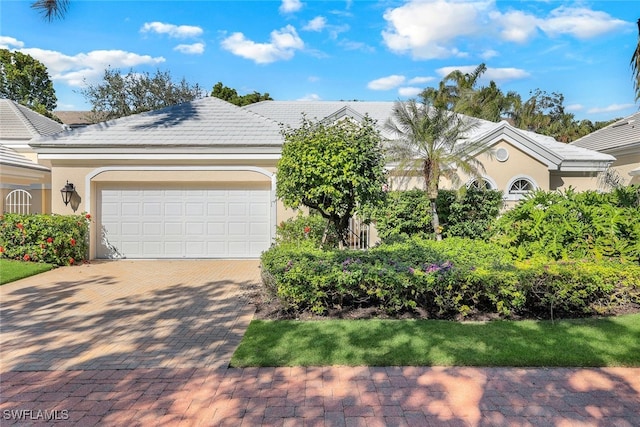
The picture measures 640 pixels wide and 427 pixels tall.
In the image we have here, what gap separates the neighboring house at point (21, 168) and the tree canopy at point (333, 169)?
1077 centimetres

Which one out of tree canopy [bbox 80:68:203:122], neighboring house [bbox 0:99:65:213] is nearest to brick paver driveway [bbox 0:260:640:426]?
neighboring house [bbox 0:99:65:213]

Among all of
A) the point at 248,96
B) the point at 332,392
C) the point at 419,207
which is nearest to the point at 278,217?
the point at 419,207

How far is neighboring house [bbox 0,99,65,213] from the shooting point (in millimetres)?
12711

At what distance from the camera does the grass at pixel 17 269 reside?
8930 millimetres

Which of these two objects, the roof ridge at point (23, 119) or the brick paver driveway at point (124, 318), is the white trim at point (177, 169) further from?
the roof ridge at point (23, 119)

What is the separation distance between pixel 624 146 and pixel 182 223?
19.4 metres

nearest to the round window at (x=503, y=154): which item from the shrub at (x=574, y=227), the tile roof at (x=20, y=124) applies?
the shrub at (x=574, y=227)

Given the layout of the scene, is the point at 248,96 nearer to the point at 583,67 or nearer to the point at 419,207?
the point at 419,207

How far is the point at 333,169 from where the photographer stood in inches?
276

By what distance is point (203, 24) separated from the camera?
1307 centimetres

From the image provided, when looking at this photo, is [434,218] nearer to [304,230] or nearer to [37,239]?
[304,230]

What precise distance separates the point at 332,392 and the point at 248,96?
33.8 meters
